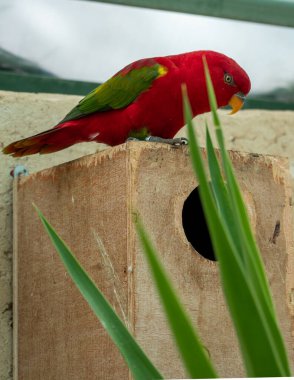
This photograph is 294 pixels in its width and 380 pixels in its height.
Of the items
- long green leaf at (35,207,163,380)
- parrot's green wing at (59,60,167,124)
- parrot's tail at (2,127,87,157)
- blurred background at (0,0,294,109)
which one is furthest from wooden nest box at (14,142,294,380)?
long green leaf at (35,207,163,380)

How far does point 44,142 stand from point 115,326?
1.22 meters

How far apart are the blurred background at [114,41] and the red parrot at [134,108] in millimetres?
399

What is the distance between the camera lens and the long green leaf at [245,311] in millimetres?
598

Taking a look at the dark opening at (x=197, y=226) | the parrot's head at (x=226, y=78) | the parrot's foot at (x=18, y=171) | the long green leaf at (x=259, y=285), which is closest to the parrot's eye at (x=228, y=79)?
the parrot's head at (x=226, y=78)

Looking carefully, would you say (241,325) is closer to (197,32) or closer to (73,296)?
(73,296)

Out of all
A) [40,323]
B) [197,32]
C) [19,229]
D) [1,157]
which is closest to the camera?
[40,323]

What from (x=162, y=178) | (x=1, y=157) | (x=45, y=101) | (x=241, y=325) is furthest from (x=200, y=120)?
(x=241, y=325)

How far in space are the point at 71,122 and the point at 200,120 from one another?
67 centimetres

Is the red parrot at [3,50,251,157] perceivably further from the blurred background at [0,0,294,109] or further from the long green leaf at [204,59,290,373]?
the long green leaf at [204,59,290,373]

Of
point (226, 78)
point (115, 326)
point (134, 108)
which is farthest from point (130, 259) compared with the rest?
point (115, 326)

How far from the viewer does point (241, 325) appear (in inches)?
23.7

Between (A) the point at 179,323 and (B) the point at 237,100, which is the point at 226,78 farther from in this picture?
(A) the point at 179,323

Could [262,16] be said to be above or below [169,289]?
above

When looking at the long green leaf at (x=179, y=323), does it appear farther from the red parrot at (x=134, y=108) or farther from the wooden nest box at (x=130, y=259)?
the red parrot at (x=134, y=108)
